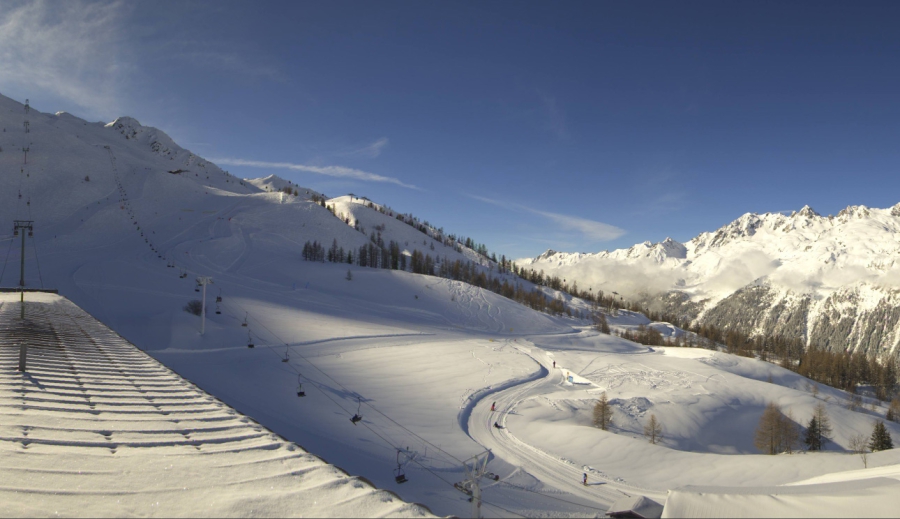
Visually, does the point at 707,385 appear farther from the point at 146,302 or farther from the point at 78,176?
the point at 78,176

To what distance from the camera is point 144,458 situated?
23.0 feet

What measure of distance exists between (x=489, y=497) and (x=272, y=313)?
4944cm

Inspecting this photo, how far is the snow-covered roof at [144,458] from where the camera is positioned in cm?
550

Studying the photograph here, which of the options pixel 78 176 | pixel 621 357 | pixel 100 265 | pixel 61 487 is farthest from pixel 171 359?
pixel 78 176

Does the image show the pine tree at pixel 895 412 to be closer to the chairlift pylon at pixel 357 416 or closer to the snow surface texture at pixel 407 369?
the snow surface texture at pixel 407 369

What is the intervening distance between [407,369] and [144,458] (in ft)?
146

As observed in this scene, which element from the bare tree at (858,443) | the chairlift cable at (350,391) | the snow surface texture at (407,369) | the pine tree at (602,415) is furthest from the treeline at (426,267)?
the pine tree at (602,415)

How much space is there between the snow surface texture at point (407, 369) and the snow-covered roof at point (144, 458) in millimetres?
822

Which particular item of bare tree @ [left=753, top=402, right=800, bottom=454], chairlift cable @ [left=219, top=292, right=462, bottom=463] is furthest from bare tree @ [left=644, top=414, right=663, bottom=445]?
chairlift cable @ [left=219, top=292, right=462, bottom=463]

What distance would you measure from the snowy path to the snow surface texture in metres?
0.19

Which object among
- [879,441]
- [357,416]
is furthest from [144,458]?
[879,441]

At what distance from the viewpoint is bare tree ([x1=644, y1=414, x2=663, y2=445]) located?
4216cm

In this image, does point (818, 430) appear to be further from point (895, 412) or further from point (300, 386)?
point (300, 386)

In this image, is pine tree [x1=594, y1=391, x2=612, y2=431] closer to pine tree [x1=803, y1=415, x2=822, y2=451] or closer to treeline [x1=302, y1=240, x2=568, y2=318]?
pine tree [x1=803, y1=415, x2=822, y2=451]
